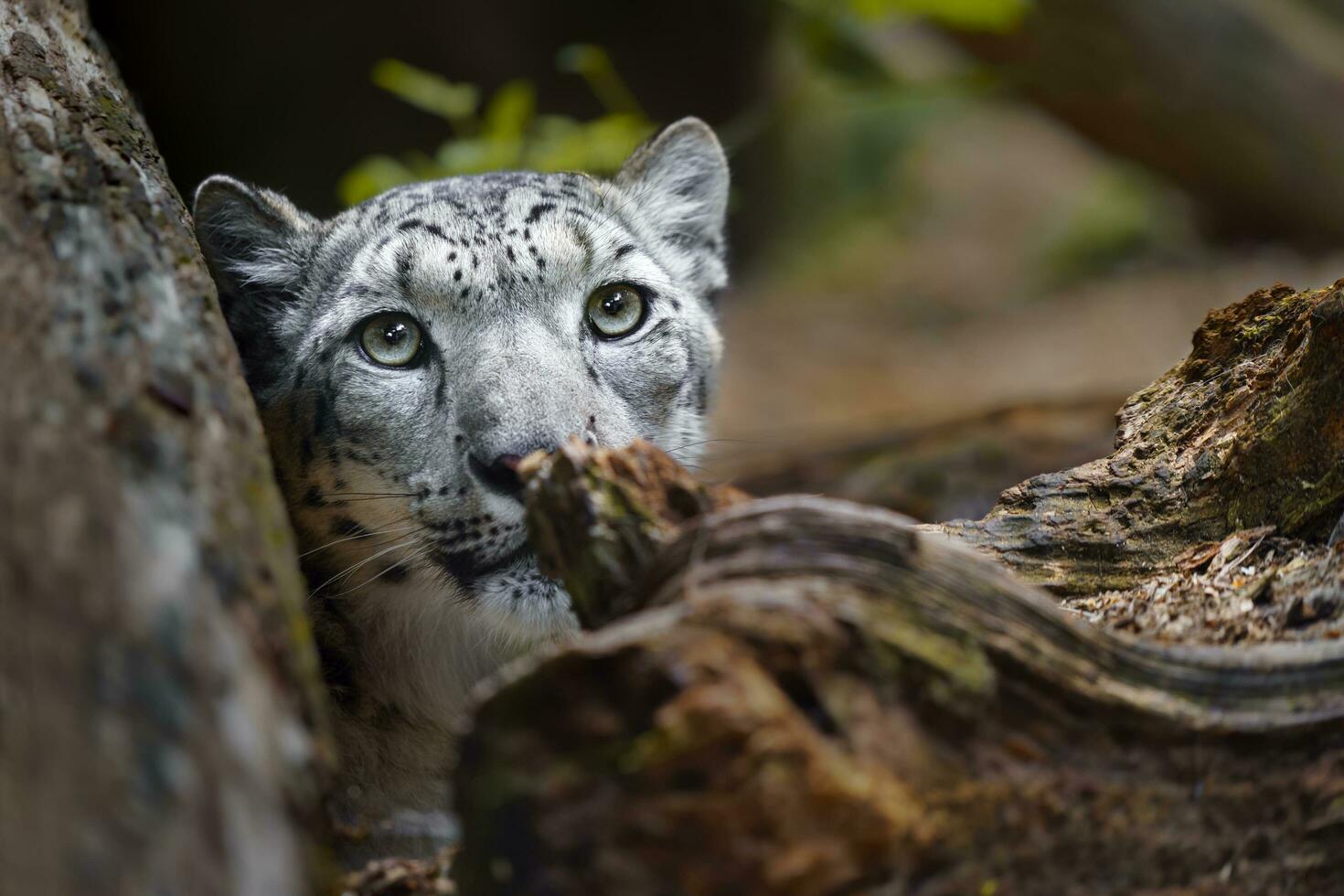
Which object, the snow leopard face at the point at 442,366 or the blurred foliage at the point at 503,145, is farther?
the blurred foliage at the point at 503,145

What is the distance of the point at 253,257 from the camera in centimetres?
496

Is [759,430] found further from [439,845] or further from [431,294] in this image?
[439,845]

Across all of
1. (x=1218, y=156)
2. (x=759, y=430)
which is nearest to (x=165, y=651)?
(x=759, y=430)

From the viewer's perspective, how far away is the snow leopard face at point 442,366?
3.96 metres

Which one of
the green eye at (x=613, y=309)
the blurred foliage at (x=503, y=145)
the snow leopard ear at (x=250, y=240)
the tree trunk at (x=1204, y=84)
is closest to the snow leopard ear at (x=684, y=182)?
the blurred foliage at (x=503, y=145)

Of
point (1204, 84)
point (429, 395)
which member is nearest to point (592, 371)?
point (429, 395)

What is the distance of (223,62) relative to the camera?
12.8m

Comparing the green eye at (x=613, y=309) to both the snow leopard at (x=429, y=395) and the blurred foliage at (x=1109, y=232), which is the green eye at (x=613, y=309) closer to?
the snow leopard at (x=429, y=395)

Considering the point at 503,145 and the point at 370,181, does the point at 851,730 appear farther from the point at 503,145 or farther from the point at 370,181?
the point at 503,145


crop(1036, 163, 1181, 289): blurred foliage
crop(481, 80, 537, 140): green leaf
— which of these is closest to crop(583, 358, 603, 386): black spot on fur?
crop(481, 80, 537, 140): green leaf

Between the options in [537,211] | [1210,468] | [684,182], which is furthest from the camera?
[684,182]

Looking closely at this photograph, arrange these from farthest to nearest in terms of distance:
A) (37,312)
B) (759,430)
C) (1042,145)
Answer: (1042,145)
(759,430)
(37,312)

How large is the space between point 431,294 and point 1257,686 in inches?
118

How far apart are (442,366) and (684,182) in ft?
7.28
